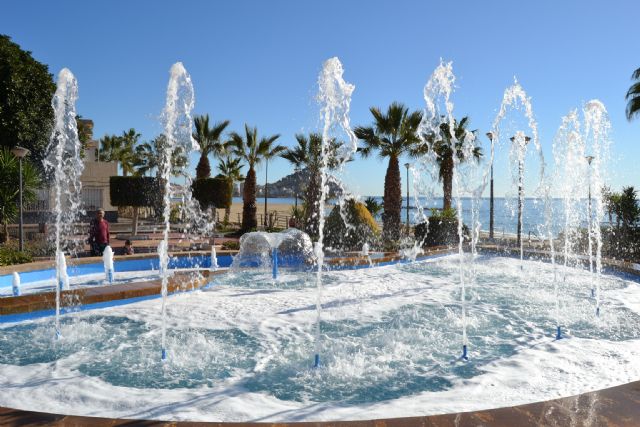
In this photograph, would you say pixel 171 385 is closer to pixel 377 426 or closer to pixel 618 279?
pixel 377 426

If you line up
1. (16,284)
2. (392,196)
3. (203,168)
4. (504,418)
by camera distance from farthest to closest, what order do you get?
1. (203,168)
2. (392,196)
3. (16,284)
4. (504,418)

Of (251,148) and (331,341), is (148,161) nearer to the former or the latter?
(251,148)

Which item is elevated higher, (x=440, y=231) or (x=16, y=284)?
(x=440, y=231)

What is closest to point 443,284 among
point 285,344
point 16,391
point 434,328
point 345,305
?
point 345,305

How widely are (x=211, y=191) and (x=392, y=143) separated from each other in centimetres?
1138

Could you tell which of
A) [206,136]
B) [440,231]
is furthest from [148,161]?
[440,231]

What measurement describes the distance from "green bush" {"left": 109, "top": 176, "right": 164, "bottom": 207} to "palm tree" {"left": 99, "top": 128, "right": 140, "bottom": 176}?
3401 centimetres

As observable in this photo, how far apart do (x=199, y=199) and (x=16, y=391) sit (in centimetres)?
2465

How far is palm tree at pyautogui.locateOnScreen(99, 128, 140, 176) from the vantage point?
197 feet

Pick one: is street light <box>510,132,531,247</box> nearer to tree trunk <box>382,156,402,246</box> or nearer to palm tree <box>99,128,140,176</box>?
tree trunk <box>382,156,402,246</box>

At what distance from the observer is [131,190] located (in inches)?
1060

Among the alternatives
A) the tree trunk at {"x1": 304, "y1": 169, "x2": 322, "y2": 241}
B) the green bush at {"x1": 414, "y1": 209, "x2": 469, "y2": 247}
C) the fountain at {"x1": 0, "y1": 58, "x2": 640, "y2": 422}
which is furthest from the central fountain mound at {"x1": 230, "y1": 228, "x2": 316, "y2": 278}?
the tree trunk at {"x1": 304, "y1": 169, "x2": 322, "y2": 241}

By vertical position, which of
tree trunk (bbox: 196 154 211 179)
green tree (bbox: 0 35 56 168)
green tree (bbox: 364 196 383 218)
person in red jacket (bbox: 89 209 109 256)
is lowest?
person in red jacket (bbox: 89 209 109 256)

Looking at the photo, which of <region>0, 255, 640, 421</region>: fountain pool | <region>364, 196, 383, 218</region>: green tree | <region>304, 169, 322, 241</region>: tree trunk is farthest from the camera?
<region>364, 196, 383, 218</region>: green tree
